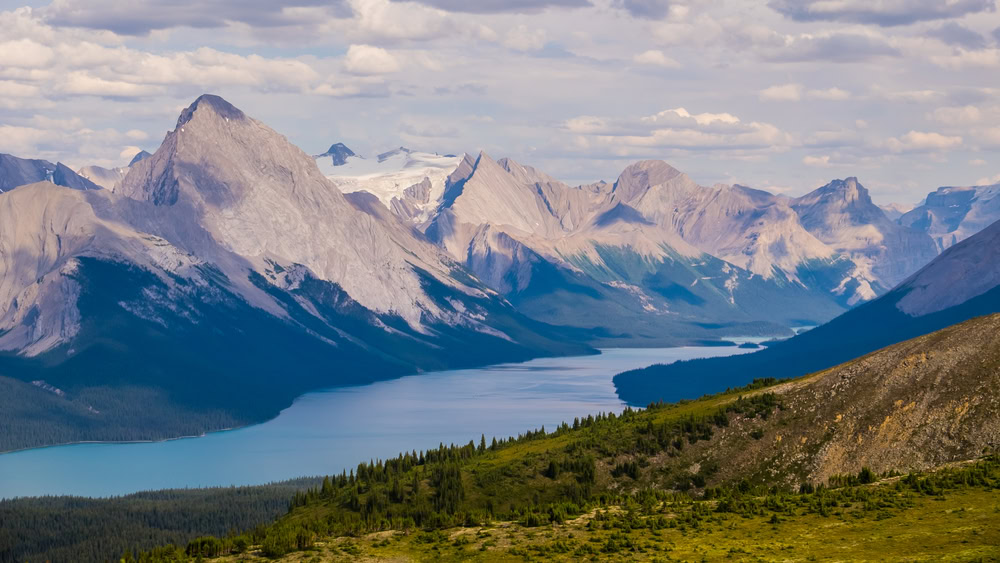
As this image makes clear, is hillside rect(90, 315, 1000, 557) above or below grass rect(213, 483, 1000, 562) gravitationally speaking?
above

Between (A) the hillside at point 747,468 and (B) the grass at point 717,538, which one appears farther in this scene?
(A) the hillside at point 747,468

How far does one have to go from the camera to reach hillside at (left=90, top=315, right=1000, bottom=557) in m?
Answer: 97.3

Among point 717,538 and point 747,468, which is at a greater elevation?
point 747,468

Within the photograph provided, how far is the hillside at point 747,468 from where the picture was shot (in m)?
97.3

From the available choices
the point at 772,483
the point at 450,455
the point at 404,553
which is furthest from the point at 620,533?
the point at 450,455

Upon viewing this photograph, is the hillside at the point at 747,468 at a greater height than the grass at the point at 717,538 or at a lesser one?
greater

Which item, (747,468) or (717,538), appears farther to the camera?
(747,468)

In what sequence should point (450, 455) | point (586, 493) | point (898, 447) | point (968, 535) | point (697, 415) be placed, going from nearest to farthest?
point (968, 535) < point (898, 447) < point (586, 493) < point (697, 415) < point (450, 455)

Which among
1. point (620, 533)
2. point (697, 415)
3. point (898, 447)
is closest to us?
point (620, 533)

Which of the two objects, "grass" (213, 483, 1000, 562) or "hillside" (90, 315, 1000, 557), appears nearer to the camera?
"grass" (213, 483, 1000, 562)

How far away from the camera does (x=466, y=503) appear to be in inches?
5143

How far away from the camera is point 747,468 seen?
409 ft

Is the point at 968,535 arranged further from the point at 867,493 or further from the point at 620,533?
the point at 620,533

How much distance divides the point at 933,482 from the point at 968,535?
16.1 m
